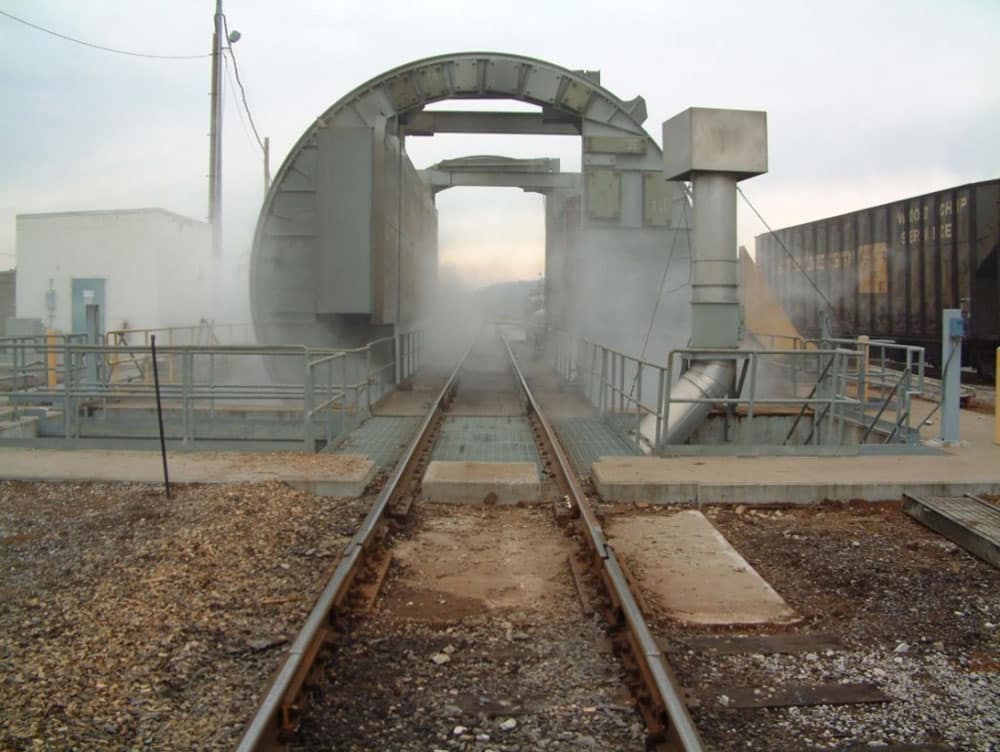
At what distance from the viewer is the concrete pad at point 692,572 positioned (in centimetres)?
559

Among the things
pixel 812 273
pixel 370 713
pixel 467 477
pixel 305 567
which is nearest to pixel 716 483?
pixel 467 477

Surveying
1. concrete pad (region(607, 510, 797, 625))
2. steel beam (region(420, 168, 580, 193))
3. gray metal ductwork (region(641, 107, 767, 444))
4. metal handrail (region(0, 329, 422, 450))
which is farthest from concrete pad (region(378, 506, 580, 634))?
steel beam (region(420, 168, 580, 193))

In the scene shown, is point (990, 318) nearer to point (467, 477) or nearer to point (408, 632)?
point (467, 477)

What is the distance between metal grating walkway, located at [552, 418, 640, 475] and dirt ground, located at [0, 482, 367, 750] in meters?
3.10

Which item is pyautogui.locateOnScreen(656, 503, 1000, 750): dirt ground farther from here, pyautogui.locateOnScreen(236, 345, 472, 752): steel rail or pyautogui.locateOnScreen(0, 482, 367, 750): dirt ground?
pyautogui.locateOnScreen(0, 482, 367, 750): dirt ground

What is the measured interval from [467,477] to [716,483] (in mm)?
2318

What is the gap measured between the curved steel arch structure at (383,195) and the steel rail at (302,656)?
9.62 m

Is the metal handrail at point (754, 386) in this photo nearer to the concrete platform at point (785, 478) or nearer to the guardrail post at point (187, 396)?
the concrete platform at point (785, 478)

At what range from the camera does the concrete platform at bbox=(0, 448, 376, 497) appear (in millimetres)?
8703

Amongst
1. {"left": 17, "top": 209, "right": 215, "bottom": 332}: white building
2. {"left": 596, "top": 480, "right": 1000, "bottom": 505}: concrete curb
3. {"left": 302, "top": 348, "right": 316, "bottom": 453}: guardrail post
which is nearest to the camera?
{"left": 596, "top": 480, "right": 1000, "bottom": 505}: concrete curb

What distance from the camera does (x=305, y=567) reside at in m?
6.41

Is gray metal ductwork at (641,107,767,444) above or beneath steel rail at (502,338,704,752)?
above

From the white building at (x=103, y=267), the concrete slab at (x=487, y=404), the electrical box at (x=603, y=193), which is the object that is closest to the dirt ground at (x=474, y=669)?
the concrete slab at (x=487, y=404)

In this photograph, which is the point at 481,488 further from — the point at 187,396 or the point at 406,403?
the point at 406,403
